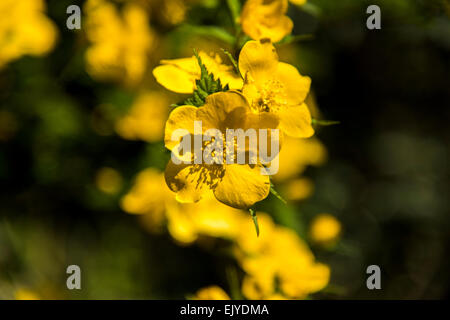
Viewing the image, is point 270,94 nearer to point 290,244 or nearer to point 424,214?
point 290,244

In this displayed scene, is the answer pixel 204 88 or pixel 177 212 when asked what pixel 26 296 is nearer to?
pixel 177 212

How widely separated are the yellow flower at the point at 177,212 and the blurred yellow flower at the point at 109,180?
0.14 metres

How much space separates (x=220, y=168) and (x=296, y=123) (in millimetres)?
283

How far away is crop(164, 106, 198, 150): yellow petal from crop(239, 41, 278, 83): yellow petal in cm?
21

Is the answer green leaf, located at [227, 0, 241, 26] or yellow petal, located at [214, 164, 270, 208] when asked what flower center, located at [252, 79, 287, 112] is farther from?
green leaf, located at [227, 0, 241, 26]

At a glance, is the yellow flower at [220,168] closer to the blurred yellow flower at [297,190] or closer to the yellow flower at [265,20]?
the yellow flower at [265,20]

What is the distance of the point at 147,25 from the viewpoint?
2.44 meters

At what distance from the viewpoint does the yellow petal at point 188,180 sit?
1.34 meters

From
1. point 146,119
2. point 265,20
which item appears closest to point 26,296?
point 146,119

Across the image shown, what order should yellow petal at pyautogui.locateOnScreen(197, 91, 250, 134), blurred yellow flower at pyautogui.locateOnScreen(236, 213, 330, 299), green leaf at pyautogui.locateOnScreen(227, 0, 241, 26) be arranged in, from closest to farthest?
yellow petal at pyautogui.locateOnScreen(197, 91, 250, 134) → green leaf at pyautogui.locateOnScreen(227, 0, 241, 26) → blurred yellow flower at pyautogui.locateOnScreen(236, 213, 330, 299)

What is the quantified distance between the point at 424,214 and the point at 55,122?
2.71 m

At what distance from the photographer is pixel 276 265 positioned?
6.76ft

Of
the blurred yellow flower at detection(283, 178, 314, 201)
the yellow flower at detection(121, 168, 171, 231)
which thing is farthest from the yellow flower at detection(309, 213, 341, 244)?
the yellow flower at detection(121, 168, 171, 231)

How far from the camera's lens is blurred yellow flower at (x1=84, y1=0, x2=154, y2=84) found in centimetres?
237
